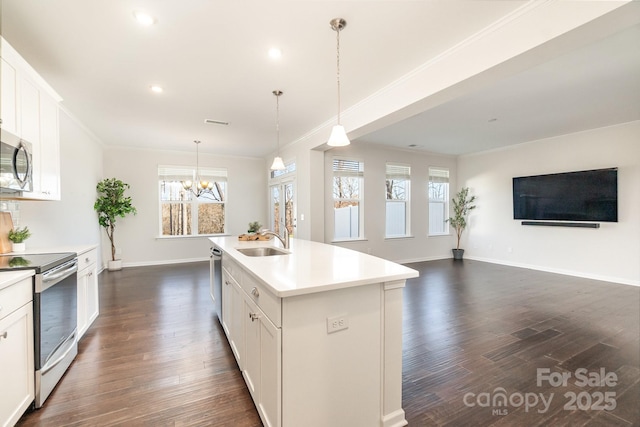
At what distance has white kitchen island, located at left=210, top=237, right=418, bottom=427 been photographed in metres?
1.39

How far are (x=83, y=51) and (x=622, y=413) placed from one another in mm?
5031

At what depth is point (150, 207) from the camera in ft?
21.4

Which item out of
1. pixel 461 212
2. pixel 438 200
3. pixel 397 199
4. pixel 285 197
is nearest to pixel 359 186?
pixel 397 199

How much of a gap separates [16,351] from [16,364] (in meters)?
0.08

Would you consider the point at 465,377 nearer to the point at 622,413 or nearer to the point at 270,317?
the point at 622,413

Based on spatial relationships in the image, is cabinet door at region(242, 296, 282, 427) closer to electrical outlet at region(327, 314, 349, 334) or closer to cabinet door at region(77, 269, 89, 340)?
electrical outlet at region(327, 314, 349, 334)

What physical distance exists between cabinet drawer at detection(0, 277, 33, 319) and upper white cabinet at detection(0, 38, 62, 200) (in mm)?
960

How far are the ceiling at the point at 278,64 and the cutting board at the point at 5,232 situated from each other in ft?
4.98

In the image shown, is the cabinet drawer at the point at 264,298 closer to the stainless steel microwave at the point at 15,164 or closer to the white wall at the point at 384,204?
the stainless steel microwave at the point at 15,164

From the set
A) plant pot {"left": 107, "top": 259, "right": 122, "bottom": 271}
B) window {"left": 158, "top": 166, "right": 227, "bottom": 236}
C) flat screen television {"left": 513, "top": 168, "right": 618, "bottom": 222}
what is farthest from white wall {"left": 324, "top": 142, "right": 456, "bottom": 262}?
plant pot {"left": 107, "top": 259, "right": 122, "bottom": 271}

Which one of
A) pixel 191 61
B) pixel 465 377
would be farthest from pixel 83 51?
pixel 465 377

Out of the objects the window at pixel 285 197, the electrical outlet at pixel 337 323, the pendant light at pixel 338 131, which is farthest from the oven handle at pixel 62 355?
the window at pixel 285 197

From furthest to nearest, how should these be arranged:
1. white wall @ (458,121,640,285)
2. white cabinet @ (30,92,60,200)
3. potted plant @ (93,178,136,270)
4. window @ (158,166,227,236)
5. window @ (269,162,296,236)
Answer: window @ (158,166,227,236)
window @ (269,162,296,236)
potted plant @ (93,178,136,270)
white wall @ (458,121,640,285)
white cabinet @ (30,92,60,200)

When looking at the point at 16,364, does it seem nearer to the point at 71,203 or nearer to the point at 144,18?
the point at 144,18
